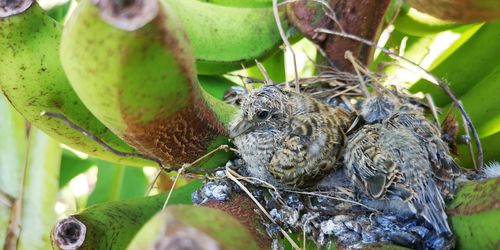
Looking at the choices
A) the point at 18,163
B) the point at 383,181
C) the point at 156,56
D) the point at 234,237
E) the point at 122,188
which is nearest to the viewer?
the point at 234,237

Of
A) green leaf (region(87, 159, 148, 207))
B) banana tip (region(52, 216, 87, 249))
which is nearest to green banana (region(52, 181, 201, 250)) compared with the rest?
banana tip (region(52, 216, 87, 249))

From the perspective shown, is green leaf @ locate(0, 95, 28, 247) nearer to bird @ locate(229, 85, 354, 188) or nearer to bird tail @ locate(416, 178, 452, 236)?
bird @ locate(229, 85, 354, 188)

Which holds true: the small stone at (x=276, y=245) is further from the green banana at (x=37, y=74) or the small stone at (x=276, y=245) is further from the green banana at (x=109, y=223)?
the green banana at (x=37, y=74)

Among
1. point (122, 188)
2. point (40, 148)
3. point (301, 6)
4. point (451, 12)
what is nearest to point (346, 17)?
point (301, 6)

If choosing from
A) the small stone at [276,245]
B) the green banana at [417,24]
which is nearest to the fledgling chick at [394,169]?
the small stone at [276,245]

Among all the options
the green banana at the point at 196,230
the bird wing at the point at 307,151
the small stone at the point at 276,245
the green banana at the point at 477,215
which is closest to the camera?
the green banana at the point at 196,230

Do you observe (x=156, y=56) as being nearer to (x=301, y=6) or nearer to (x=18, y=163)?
(x=301, y=6)
